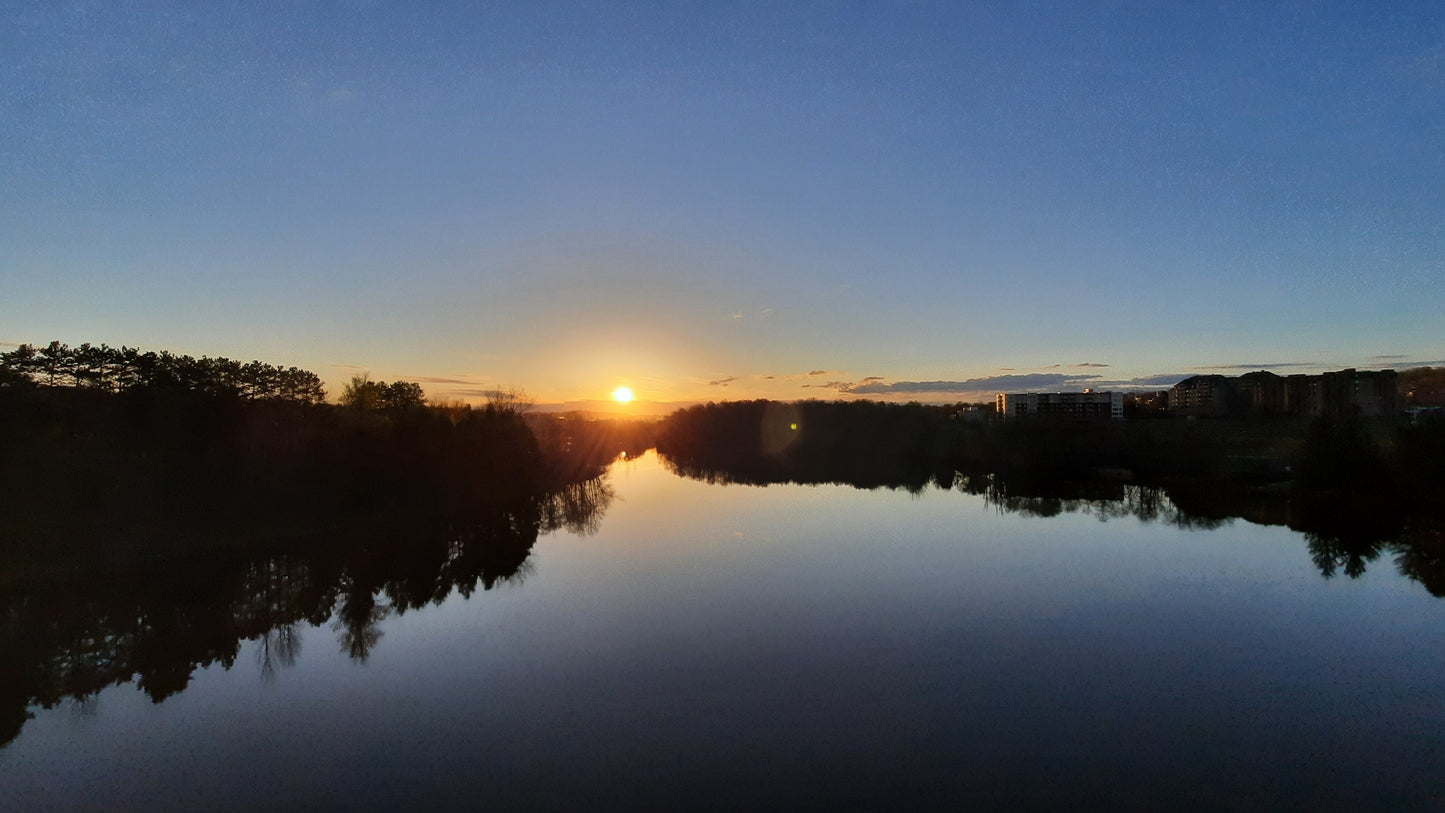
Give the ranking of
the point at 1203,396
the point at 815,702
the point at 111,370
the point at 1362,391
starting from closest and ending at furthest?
the point at 815,702 < the point at 111,370 < the point at 1362,391 < the point at 1203,396

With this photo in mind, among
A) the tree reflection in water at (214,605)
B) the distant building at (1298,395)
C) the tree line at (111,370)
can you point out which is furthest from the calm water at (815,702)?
the distant building at (1298,395)

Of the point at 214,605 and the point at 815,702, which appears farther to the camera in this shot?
the point at 214,605

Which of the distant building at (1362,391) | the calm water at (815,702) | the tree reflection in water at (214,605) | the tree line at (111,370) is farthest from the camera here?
the distant building at (1362,391)

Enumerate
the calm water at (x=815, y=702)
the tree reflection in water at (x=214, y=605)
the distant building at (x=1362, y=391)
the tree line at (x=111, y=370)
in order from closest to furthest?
the calm water at (x=815, y=702) → the tree reflection in water at (x=214, y=605) → the tree line at (x=111, y=370) → the distant building at (x=1362, y=391)

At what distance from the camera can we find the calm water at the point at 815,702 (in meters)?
9.17

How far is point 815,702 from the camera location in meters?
11.6

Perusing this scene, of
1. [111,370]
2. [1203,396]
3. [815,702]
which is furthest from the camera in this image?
[1203,396]

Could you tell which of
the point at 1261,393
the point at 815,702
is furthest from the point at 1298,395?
the point at 815,702

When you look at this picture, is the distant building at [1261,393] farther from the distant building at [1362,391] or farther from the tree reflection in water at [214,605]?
the tree reflection in water at [214,605]

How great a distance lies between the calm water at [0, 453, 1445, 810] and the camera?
9.17 meters

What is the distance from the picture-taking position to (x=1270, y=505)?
3275 centimetres

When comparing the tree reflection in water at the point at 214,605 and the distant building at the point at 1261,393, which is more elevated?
the distant building at the point at 1261,393

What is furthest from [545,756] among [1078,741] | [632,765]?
[1078,741]

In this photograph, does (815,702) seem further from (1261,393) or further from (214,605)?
(1261,393)
